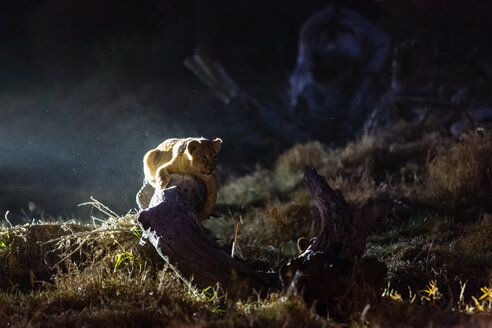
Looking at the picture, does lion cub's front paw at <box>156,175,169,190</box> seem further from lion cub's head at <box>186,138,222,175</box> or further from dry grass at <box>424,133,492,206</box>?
dry grass at <box>424,133,492,206</box>

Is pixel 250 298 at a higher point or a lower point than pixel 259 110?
lower

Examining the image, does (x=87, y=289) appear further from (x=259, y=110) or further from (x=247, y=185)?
(x=259, y=110)

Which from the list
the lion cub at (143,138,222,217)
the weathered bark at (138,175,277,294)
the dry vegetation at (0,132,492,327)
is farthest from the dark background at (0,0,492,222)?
the weathered bark at (138,175,277,294)

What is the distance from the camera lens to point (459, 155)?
7391mm

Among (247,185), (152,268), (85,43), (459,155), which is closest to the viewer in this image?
(152,268)

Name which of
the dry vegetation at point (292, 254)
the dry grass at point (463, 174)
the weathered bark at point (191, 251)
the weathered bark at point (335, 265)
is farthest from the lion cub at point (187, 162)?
the dry grass at point (463, 174)

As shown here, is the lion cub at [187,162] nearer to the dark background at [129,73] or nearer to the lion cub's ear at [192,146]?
the lion cub's ear at [192,146]

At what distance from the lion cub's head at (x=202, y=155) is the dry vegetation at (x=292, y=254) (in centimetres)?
78

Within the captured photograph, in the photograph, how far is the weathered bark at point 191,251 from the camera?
373 cm

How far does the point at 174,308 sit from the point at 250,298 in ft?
1.75

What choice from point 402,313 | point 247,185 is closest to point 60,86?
point 247,185

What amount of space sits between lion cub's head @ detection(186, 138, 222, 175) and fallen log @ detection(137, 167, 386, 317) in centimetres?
54

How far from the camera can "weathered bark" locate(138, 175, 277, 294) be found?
3.73 metres

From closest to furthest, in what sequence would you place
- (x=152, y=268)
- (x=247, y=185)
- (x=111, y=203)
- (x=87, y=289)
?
(x=87, y=289) < (x=152, y=268) < (x=111, y=203) < (x=247, y=185)
